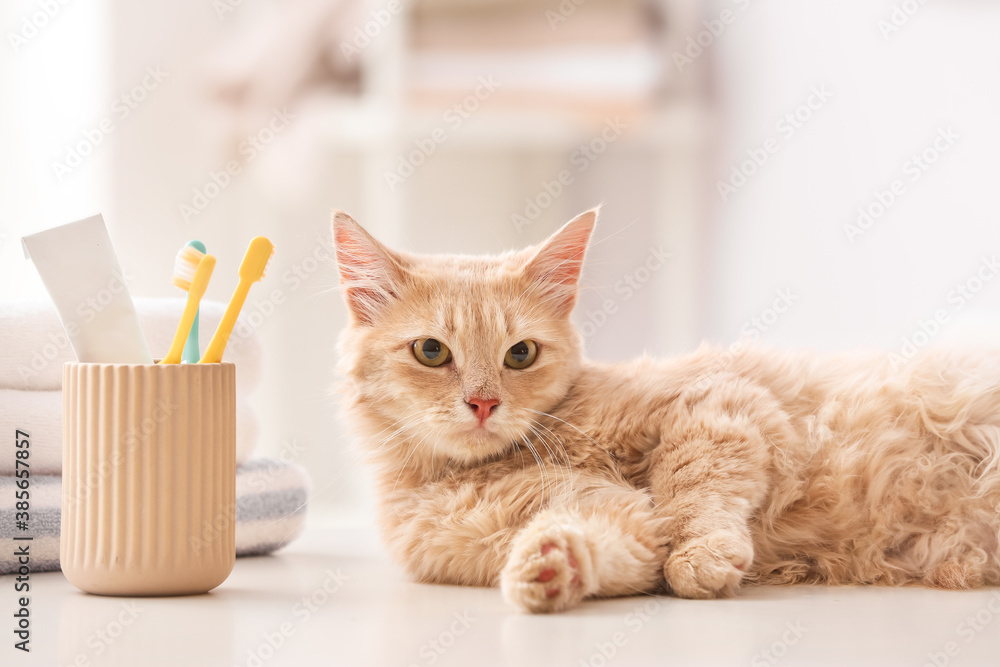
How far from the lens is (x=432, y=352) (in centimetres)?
121

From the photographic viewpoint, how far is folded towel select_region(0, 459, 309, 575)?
117cm

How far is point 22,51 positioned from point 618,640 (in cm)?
199

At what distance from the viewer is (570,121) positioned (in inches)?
98.0

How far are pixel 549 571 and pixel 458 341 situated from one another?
1.20 ft

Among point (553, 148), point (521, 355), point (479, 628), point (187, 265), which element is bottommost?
point (479, 628)

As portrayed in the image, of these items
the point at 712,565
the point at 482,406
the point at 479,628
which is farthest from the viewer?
the point at 482,406

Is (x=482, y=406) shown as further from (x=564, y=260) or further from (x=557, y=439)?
(x=564, y=260)

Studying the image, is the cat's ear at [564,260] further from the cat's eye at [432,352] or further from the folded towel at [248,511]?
the folded towel at [248,511]

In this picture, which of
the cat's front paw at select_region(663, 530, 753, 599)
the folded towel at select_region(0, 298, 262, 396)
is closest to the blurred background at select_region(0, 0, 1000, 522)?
the folded towel at select_region(0, 298, 262, 396)

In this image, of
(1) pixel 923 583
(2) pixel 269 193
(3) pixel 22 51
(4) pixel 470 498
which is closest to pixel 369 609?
(4) pixel 470 498

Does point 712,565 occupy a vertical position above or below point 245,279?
below

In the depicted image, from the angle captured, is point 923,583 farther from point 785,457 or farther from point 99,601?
point 99,601

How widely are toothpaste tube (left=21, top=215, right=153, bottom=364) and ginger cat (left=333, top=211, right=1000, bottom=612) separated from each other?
327mm

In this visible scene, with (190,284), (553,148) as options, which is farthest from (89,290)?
(553,148)
